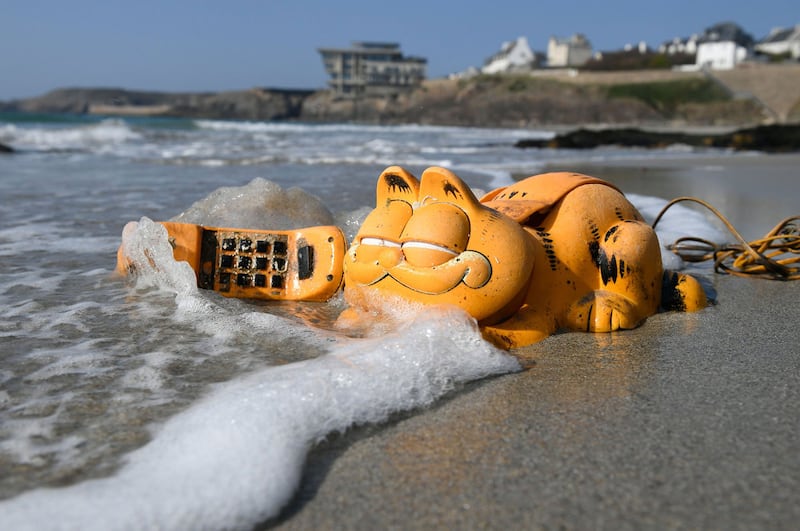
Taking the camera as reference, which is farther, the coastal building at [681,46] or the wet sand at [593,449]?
the coastal building at [681,46]

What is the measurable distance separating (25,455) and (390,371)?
872 mm

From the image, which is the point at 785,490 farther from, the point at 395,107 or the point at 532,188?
the point at 395,107

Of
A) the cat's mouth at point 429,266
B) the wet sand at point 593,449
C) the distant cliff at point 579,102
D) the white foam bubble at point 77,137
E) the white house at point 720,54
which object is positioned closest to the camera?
the wet sand at point 593,449

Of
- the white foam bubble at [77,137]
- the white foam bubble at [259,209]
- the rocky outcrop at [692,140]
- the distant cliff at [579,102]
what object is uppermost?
the distant cliff at [579,102]

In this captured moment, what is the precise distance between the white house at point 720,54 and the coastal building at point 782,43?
3.96 metres

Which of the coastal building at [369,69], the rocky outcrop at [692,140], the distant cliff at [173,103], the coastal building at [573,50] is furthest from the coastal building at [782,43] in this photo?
the rocky outcrop at [692,140]

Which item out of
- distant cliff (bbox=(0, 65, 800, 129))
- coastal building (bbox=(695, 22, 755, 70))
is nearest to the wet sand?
distant cliff (bbox=(0, 65, 800, 129))

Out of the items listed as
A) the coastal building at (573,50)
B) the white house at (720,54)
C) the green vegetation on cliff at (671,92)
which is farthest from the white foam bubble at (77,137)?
the coastal building at (573,50)

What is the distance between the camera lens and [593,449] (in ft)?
5.02

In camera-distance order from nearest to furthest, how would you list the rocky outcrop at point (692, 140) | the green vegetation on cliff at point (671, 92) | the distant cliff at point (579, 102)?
the rocky outcrop at point (692, 140)
the distant cliff at point (579, 102)
the green vegetation on cliff at point (671, 92)

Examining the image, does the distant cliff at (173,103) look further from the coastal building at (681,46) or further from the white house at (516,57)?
the coastal building at (681,46)

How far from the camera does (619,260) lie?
2.40m

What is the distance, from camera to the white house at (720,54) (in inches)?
2753

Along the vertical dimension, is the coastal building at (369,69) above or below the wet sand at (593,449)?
above
